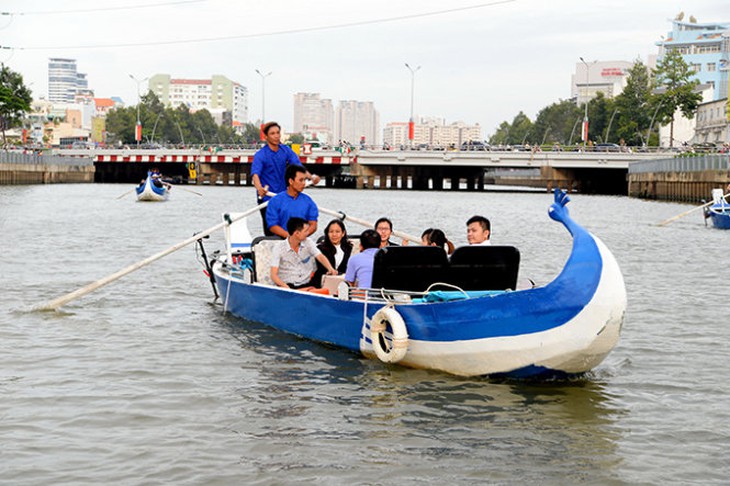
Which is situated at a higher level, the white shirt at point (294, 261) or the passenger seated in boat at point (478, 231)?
the passenger seated in boat at point (478, 231)

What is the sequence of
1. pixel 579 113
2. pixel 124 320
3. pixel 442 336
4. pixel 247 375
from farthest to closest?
pixel 579 113, pixel 124 320, pixel 247 375, pixel 442 336

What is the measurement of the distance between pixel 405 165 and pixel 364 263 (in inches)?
3294

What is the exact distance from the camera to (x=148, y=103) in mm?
175875

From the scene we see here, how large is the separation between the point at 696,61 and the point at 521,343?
17184 centimetres

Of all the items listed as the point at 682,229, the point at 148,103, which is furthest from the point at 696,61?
the point at 682,229

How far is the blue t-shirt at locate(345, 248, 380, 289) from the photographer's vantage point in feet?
39.1

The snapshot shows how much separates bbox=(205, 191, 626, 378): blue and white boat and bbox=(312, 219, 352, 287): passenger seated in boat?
A: 23.8 inches

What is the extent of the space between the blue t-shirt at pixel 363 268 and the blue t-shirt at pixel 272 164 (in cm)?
319

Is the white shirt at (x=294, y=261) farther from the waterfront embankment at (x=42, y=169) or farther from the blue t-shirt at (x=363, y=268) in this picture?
the waterfront embankment at (x=42, y=169)

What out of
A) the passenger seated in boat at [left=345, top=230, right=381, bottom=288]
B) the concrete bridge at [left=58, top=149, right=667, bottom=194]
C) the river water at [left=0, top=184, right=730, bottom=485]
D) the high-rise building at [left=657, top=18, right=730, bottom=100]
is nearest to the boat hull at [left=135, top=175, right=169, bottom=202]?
the concrete bridge at [left=58, top=149, right=667, bottom=194]

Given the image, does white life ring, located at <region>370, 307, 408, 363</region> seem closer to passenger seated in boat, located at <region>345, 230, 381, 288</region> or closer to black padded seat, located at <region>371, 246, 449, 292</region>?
black padded seat, located at <region>371, 246, 449, 292</region>

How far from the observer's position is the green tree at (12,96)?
95.3m

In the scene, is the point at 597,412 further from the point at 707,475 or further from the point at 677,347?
the point at 677,347

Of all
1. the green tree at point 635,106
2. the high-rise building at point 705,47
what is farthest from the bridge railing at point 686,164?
the high-rise building at point 705,47
